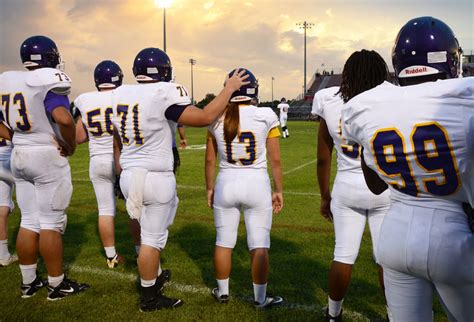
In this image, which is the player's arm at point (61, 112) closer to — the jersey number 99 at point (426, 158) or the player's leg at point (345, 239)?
the player's leg at point (345, 239)

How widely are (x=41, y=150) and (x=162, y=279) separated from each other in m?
1.70

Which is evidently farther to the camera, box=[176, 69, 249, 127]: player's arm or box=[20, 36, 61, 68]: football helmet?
→ box=[20, 36, 61, 68]: football helmet

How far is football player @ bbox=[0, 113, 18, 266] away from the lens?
5.27 m

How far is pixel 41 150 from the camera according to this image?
413 centimetres

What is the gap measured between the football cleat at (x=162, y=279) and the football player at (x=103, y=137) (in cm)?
81

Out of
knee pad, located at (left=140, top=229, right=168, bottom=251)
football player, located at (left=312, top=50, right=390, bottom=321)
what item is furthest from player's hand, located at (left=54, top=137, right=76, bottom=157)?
football player, located at (left=312, top=50, right=390, bottom=321)

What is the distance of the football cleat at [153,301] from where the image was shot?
3.93 metres

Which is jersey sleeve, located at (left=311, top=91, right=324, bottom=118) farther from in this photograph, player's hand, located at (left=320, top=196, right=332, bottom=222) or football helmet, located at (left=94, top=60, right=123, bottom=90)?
football helmet, located at (left=94, top=60, right=123, bottom=90)

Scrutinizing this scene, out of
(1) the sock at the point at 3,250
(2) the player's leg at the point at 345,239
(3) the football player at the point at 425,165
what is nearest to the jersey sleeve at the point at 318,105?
(2) the player's leg at the point at 345,239

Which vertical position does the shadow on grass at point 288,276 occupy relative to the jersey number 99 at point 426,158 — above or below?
below

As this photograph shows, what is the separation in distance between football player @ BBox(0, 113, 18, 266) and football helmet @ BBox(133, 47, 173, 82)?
234 cm

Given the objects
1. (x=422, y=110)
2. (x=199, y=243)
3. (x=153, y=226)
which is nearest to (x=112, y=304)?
(x=153, y=226)

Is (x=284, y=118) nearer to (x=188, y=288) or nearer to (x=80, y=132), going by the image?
(x=80, y=132)

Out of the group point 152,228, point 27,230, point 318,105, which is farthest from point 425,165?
point 27,230
